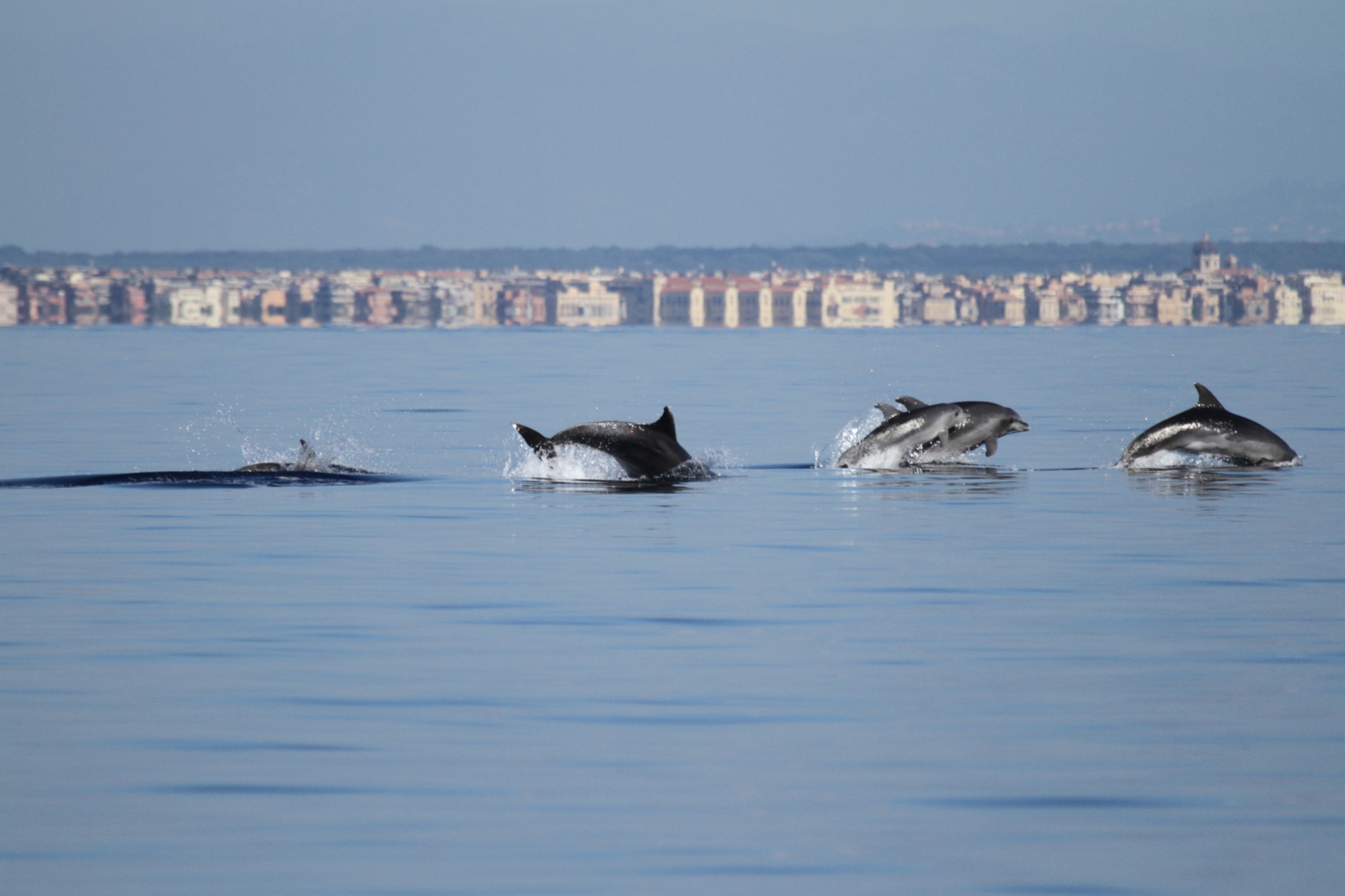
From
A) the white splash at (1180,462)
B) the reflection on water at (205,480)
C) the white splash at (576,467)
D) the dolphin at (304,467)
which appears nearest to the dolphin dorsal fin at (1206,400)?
the white splash at (1180,462)

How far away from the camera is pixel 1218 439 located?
28.0 m

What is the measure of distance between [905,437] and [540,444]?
5808 mm

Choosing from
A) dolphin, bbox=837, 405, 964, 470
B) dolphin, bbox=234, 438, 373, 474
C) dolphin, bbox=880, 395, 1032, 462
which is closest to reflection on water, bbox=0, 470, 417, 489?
dolphin, bbox=234, 438, 373, 474

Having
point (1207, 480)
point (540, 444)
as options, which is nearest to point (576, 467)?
point (540, 444)

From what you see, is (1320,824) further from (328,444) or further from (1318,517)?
(328,444)

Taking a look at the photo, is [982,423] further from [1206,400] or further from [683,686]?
[683,686]

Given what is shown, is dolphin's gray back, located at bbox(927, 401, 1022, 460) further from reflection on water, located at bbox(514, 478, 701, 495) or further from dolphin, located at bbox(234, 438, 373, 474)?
dolphin, located at bbox(234, 438, 373, 474)

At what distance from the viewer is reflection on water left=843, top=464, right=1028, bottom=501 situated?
79.8 ft

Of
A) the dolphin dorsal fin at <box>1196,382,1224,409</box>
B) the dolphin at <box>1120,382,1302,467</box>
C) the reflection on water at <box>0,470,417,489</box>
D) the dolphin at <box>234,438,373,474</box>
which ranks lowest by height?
the reflection on water at <box>0,470,417,489</box>

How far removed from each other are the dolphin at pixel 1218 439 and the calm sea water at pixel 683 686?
3.11 ft

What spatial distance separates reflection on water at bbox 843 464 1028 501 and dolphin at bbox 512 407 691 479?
252 centimetres

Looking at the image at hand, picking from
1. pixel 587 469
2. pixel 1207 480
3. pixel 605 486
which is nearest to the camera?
pixel 605 486

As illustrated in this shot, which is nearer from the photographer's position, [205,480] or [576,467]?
[205,480]

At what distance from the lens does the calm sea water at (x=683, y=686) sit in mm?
8156
